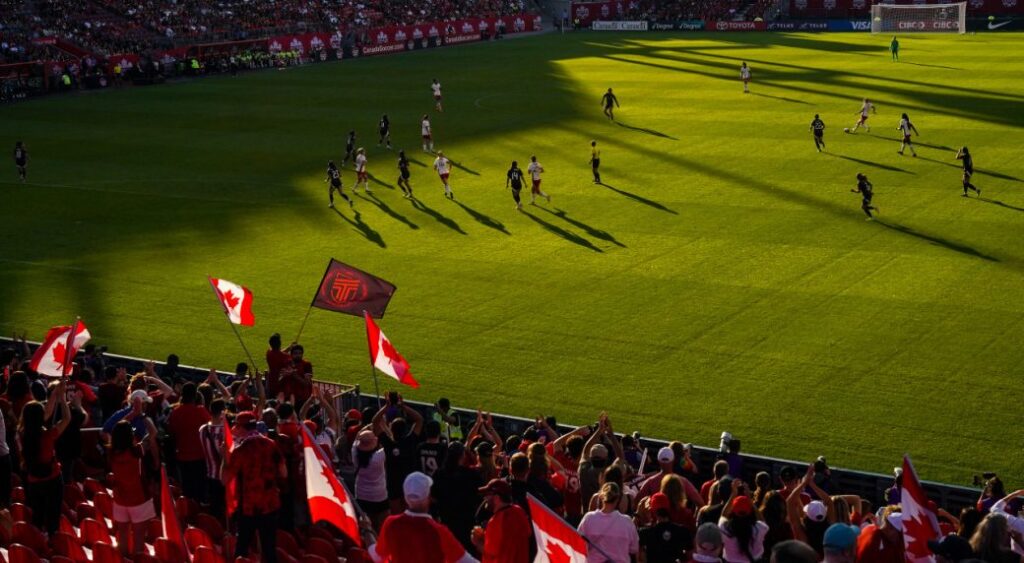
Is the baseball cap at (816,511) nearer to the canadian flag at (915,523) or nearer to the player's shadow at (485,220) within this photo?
the canadian flag at (915,523)

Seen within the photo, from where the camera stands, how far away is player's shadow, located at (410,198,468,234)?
37.2 meters

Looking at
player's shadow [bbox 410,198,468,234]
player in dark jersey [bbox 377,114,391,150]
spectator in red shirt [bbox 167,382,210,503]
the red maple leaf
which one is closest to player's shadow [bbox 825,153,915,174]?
player's shadow [bbox 410,198,468,234]

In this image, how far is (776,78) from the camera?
66.2 m

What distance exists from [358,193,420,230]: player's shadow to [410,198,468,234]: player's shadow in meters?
0.79

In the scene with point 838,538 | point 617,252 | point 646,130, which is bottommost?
point 617,252

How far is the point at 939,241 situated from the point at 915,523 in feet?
77.1

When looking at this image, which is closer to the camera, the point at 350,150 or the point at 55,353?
the point at 55,353

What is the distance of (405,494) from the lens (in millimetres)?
10359

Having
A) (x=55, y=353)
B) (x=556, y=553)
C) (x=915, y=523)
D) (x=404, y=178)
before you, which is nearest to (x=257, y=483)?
(x=556, y=553)

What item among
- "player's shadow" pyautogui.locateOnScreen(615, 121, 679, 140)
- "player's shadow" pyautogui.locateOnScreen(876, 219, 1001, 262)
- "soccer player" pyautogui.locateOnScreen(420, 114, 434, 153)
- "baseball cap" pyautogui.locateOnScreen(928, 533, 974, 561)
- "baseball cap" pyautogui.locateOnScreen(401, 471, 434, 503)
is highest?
"baseball cap" pyautogui.locateOnScreen(401, 471, 434, 503)

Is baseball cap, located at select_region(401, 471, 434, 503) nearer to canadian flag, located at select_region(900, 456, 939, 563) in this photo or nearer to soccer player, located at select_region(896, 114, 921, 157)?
canadian flag, located at select_region(900, 456, 939, 563)

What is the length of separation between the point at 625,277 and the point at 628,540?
20620 mm

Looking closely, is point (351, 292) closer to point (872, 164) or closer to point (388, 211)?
point (388, 211)

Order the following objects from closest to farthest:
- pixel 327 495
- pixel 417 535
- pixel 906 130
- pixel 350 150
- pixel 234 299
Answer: pixel 417 535, pixel 327 495, pixel 234 299, pixel 906 130, pixel 350 150
